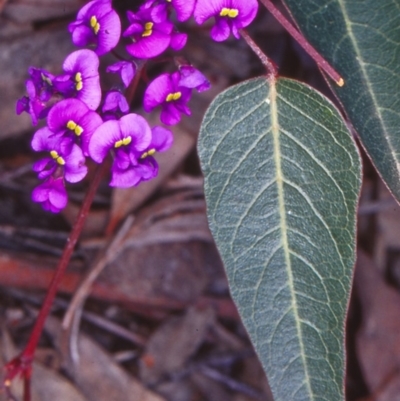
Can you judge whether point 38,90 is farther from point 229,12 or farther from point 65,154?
point 229,12

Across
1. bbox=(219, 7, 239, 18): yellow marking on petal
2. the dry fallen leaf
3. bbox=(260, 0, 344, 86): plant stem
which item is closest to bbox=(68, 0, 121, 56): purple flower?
bbox=(219, 7, 239, 18): yellow marking on petal

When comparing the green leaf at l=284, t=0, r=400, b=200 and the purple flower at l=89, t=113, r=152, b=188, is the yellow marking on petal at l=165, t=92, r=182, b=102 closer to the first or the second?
the purple flower at l=89, t=113, r=152, b=188

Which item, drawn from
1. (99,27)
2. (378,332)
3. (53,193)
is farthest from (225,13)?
(378,332)

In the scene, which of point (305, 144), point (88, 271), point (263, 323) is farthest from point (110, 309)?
point (305, 144)

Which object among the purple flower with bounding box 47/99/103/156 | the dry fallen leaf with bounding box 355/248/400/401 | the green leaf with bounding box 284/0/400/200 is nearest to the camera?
the purple flower with bounding box 47/99/103/156

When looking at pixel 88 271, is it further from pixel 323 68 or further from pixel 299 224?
pixel 323 68
